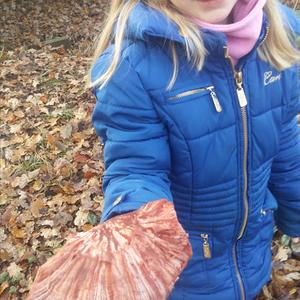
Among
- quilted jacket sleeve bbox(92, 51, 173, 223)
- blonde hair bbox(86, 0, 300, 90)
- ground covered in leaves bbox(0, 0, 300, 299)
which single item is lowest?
ground covered in leaves bbox(0, 0, 300, 299)

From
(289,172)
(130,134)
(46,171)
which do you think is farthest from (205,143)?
(46,171)

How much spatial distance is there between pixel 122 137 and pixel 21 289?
8.20 feet

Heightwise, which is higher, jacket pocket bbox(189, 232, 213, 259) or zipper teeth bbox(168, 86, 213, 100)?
zipper teeth bbox(168, 86, 213, 100)

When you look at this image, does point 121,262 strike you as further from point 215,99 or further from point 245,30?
point 245,30

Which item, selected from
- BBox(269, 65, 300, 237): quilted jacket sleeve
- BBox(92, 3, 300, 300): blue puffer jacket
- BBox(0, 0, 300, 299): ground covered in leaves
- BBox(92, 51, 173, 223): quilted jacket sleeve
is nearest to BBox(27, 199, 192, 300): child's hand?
BBox(92, 3, 300, 300): blue puffer jacket

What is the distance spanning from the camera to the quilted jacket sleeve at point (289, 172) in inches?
86.6

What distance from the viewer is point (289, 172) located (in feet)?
7.84

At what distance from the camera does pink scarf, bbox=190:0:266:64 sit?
6.10 feet

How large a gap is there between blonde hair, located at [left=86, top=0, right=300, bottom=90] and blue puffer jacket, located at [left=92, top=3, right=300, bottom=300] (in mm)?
27

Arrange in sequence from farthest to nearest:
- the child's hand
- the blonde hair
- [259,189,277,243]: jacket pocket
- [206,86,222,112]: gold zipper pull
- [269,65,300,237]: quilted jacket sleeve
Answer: [259,189,277,243]: jacket pocket < [269,65,300,237]: quilted jacket sleeve < [206,86,222,112]: gold zipper pull < the blonde hair < the child's hand

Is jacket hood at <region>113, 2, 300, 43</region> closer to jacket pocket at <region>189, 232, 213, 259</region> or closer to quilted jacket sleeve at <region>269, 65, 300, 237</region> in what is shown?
quilted jacket sleeve at <region>269, 65, 300, 237</region>

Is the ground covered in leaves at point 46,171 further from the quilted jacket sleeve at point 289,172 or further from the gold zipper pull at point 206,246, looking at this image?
the gold zipper pull at point 206,246

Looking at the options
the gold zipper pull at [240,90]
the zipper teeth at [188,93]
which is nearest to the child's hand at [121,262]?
the zipper teeth at [188,93]

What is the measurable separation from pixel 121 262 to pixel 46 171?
13.1 ft
